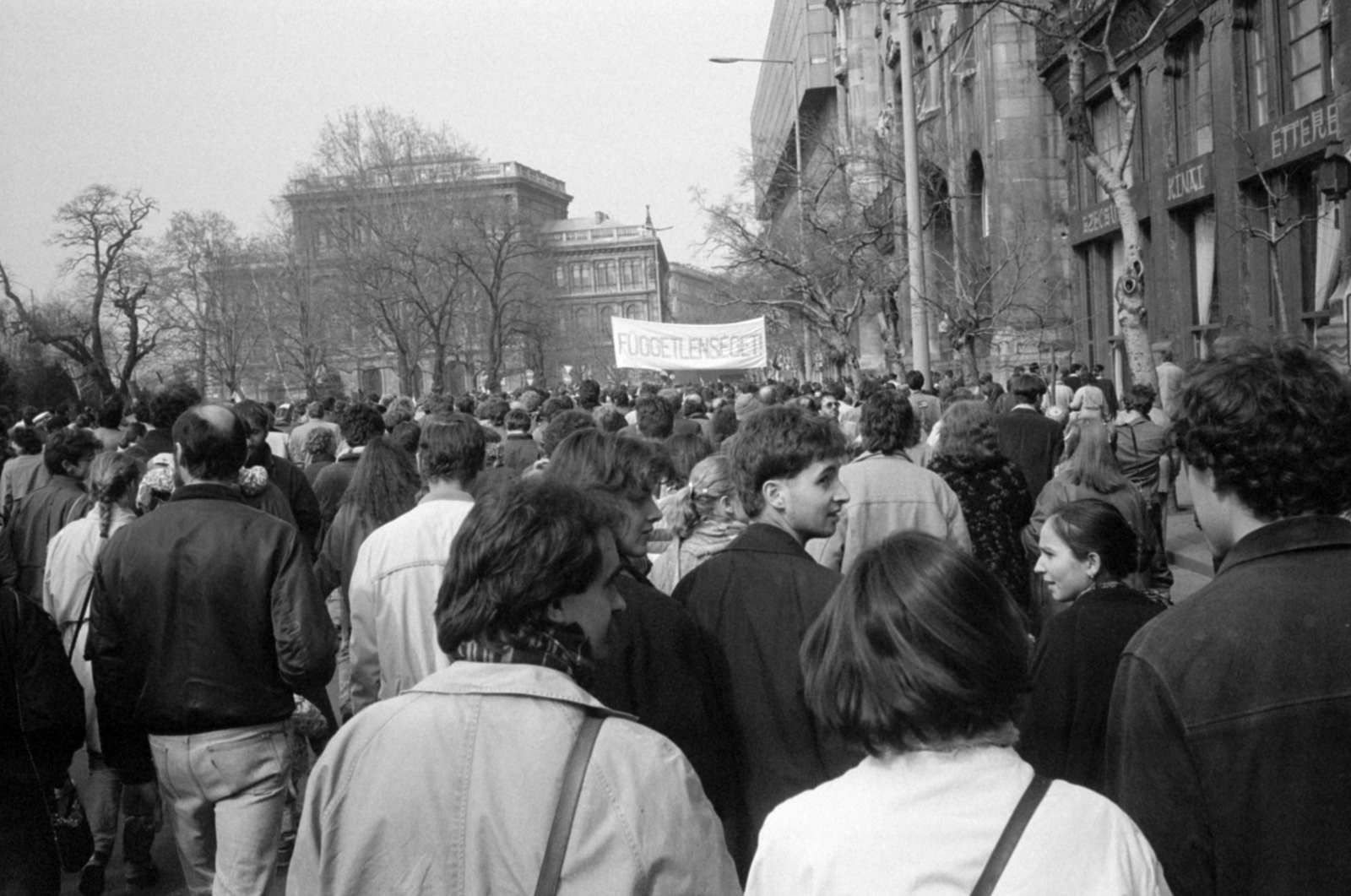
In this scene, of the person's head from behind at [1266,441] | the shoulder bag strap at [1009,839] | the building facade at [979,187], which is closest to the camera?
the shoulder bag strap at [1009,839]

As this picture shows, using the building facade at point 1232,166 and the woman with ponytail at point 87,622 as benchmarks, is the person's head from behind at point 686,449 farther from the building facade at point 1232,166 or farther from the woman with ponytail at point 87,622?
the building facade at point 1232,166

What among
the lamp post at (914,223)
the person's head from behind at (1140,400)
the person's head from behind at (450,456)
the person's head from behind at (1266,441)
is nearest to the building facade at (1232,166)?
the lamp post at (914,223)

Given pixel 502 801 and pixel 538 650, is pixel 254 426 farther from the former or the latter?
pixel 502 801

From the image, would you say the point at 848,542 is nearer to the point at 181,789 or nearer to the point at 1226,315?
the point at 181,789

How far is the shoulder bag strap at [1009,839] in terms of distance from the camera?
1885mm

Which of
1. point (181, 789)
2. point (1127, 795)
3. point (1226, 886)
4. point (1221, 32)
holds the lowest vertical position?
point (181, 789)

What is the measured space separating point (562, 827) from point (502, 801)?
11 centimetres

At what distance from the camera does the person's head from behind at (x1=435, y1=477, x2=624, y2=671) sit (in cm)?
239

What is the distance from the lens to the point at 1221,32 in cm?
2261

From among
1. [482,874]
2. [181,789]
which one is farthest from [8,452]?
[482,874]

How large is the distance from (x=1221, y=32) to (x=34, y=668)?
74.4ft

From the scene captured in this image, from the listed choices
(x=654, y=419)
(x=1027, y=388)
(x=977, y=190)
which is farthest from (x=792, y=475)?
(x=977, y=190)

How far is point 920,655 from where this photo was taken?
207cm

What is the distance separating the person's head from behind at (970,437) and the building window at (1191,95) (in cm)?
1927
